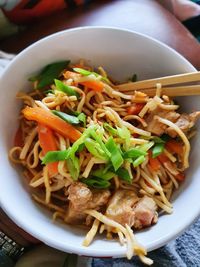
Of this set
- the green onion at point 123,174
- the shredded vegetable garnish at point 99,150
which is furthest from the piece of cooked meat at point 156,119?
the green onion at point 123,174

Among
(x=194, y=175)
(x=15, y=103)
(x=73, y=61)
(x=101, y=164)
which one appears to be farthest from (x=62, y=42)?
(x=194, y=175)

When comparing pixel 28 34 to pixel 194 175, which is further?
pixel 28 34

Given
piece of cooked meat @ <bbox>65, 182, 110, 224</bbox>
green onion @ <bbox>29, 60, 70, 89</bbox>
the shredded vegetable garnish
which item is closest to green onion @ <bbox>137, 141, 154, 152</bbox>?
the shredded vegetable garnish

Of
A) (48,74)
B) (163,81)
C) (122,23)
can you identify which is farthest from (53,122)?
(122,23)

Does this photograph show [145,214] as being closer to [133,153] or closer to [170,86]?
[133,153]

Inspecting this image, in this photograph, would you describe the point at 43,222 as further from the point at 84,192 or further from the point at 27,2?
the point at 27,2

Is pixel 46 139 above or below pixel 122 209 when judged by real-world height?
above

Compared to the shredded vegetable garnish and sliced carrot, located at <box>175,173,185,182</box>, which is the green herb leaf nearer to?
the shredded vegetable garnish
